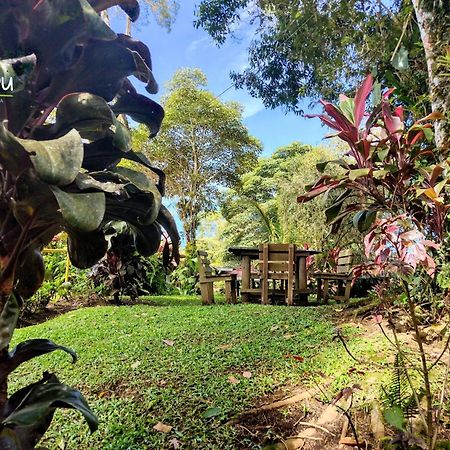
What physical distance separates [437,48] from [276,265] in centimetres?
285

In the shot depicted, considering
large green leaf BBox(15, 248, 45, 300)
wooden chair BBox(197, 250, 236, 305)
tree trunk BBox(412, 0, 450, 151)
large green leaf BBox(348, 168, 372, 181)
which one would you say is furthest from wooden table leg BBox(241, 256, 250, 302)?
large green leaf BBox(15, 248, 45, 300)

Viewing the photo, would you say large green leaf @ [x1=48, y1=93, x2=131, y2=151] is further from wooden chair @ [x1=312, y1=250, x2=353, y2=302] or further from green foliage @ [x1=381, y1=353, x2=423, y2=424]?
wooden chair @ [x1=312, y1=250, x2=353, y2=302]

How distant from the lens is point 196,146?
14906 mm

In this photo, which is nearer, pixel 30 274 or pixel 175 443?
pixel 30 274

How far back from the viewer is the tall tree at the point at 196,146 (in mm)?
14250

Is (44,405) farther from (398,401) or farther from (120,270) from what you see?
(120,270)

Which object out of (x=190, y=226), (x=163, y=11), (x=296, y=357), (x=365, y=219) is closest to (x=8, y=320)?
(x=296, y=357)

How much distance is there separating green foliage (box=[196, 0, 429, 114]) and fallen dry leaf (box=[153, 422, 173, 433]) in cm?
271

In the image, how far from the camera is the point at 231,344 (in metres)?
2.44

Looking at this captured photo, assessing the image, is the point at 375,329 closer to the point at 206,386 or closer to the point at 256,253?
the point at 206,386

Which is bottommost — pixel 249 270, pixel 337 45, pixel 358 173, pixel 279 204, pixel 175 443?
pixel 175 443

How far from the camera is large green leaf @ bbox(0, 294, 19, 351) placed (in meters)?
0.80

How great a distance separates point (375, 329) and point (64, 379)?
1886 millimetres

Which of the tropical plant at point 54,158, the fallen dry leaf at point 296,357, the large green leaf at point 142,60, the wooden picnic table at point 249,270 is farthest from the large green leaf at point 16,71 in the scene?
the wooden picnic table at point 249,270
